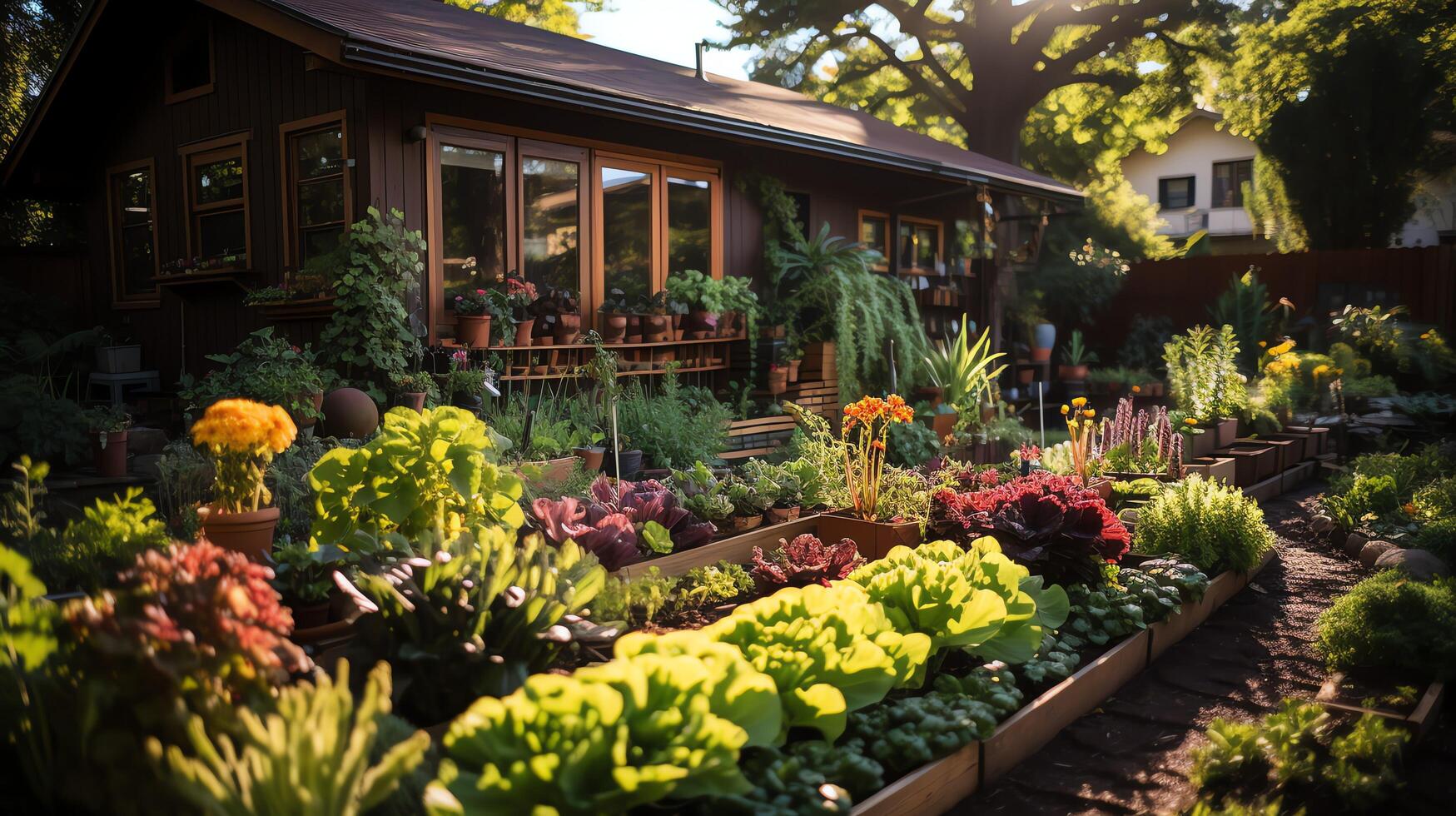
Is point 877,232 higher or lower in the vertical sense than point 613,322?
higher

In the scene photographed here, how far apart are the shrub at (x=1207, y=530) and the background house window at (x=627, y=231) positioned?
15.5 feet

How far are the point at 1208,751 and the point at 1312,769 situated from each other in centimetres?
24

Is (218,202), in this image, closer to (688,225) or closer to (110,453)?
(110,453)

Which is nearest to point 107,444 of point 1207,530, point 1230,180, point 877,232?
point 1207,530

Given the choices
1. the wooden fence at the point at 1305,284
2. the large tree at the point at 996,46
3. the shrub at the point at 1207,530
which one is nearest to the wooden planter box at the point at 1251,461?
the shrub at the point at 1207,530

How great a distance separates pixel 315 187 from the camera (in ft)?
23.5

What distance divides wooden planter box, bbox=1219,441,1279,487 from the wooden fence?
29.4 feet

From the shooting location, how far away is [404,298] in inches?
268

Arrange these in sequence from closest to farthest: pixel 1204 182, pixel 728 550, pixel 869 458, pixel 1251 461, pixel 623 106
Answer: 1. pixel 728 550
2. pixel 869 458
3. pixel 623 106
4. pixel 1251 461
5. pixel 1204 182

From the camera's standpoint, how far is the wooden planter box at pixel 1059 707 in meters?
2.74

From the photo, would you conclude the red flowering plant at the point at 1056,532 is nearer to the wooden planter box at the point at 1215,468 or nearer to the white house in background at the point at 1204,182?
the wooden planter box at the point at 1215,468

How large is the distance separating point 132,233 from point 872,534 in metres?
8.20

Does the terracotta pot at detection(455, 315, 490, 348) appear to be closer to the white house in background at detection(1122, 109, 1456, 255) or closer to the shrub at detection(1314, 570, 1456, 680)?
the shrub at detection(1314, 570, 1456, 680)

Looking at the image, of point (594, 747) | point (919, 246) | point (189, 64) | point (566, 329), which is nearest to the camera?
point (594, 747)
